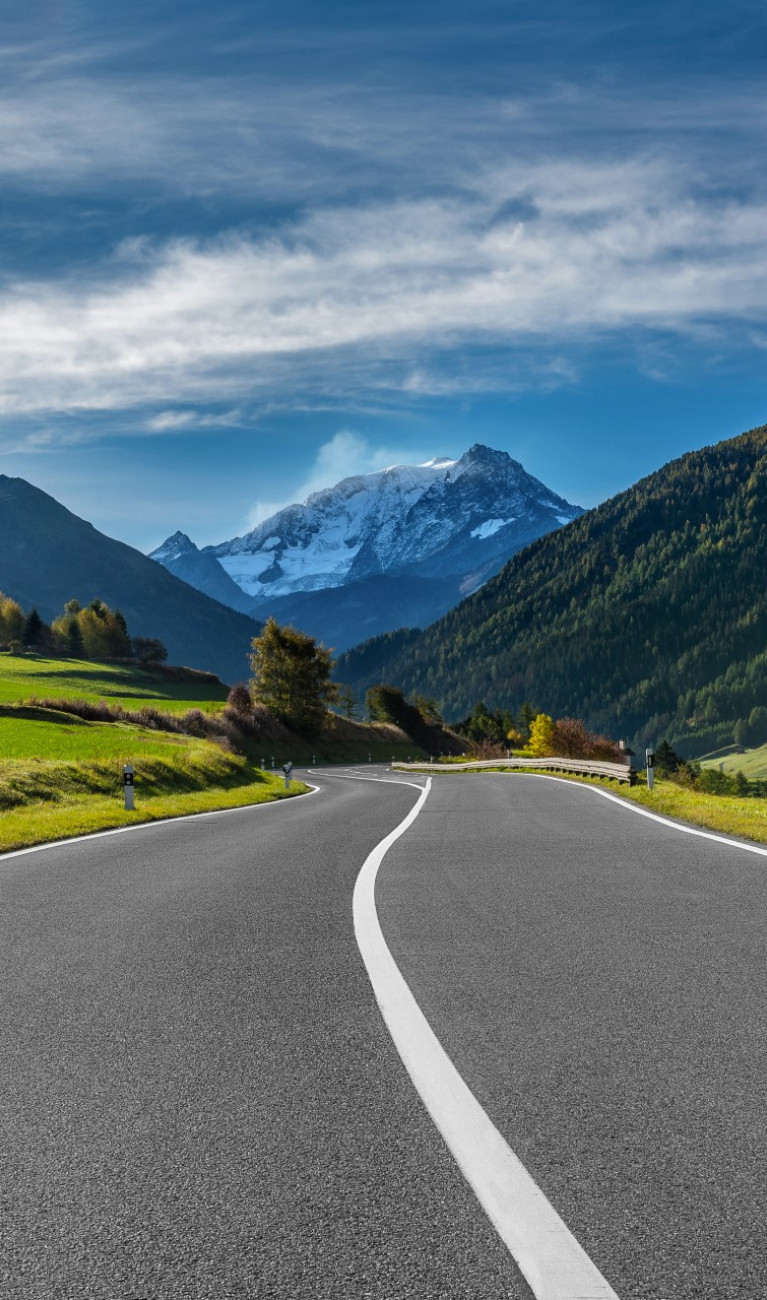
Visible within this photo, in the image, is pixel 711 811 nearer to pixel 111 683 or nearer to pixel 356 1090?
pixel 356 1090

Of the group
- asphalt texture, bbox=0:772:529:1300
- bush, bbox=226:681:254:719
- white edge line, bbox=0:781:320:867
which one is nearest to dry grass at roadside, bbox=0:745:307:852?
white edge line, bbox=0:781:320:867

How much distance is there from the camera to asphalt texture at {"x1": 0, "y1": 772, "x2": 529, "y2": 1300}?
2.66 metres

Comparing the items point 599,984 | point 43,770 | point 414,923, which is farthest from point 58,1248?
point 43,770

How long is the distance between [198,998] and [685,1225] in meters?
3.08

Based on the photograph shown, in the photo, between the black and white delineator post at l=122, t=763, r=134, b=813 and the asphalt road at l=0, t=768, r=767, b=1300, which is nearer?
the asphalt road at l=0, t=768, r=767, b=1300

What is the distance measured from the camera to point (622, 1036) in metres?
4.57

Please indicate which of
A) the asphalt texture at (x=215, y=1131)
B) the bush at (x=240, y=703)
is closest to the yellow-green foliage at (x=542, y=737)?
the bush at (x=240, y=703)

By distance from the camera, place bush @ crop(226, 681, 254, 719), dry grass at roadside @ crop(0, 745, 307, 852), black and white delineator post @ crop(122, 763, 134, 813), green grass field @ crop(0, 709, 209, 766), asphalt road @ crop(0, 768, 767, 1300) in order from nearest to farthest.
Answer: asphalt road @ crop(0, 768, 767, 1300) < dry grass at roadside @ crop(0, 745, 307, 852) < black and white delineator post @ crop(122, 763, 134, 813) < green grass field @ crop(0, 709, 209, 766) < bush @ crop(226, 681, 254, 719)

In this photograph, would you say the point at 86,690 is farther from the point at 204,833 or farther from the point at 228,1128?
the point at 228,1128

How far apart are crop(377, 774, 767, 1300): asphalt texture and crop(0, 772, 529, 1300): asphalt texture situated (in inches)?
13.8

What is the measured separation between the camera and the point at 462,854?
11922 mm

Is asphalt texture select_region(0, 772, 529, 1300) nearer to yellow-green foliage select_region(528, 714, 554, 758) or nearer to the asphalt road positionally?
the asphalt road

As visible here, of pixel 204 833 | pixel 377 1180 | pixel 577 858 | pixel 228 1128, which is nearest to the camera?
pixel 377 1180

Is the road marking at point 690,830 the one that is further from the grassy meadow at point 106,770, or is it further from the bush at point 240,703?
the bush at point 240,703
